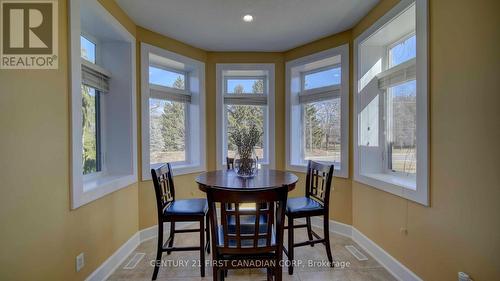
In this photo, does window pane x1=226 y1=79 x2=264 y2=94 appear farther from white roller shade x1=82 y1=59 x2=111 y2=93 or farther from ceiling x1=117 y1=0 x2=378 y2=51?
white roller shade x1=82 y1=59 x2=111 y2=93

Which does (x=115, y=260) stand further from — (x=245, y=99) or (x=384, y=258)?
(x=245, y=99)

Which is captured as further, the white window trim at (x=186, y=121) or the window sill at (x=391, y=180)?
the white window trim at (x=186, y=121)

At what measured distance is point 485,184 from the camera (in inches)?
56.6

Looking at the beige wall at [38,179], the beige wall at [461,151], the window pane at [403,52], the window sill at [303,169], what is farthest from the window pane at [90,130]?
the window pane at [403,52]

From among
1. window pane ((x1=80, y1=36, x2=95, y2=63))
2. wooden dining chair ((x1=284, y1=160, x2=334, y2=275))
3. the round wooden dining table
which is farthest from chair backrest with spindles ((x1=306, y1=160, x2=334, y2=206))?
window pane ((x1=80, y1=36, x2=95, y2=63))

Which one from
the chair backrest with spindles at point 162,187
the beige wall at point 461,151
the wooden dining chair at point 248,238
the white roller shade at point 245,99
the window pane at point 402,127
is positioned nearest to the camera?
the beige wall at point 461,151

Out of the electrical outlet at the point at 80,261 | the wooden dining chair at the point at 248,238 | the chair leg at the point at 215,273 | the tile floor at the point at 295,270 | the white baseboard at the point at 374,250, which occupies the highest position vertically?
the wooden dining chair at the point at 248,238

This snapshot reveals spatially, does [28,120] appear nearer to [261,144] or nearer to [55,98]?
[55,98]

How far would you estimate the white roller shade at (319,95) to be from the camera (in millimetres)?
3305

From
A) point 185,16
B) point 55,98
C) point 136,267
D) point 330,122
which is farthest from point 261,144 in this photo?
point 55,98

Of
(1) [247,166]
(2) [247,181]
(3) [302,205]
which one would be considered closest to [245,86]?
(1) [247,166]

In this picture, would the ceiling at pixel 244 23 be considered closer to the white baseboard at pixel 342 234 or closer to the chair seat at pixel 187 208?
the chair seat at pixel 187 208

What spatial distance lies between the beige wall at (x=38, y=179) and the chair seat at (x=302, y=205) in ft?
5.46

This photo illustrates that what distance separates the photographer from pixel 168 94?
3.42m
